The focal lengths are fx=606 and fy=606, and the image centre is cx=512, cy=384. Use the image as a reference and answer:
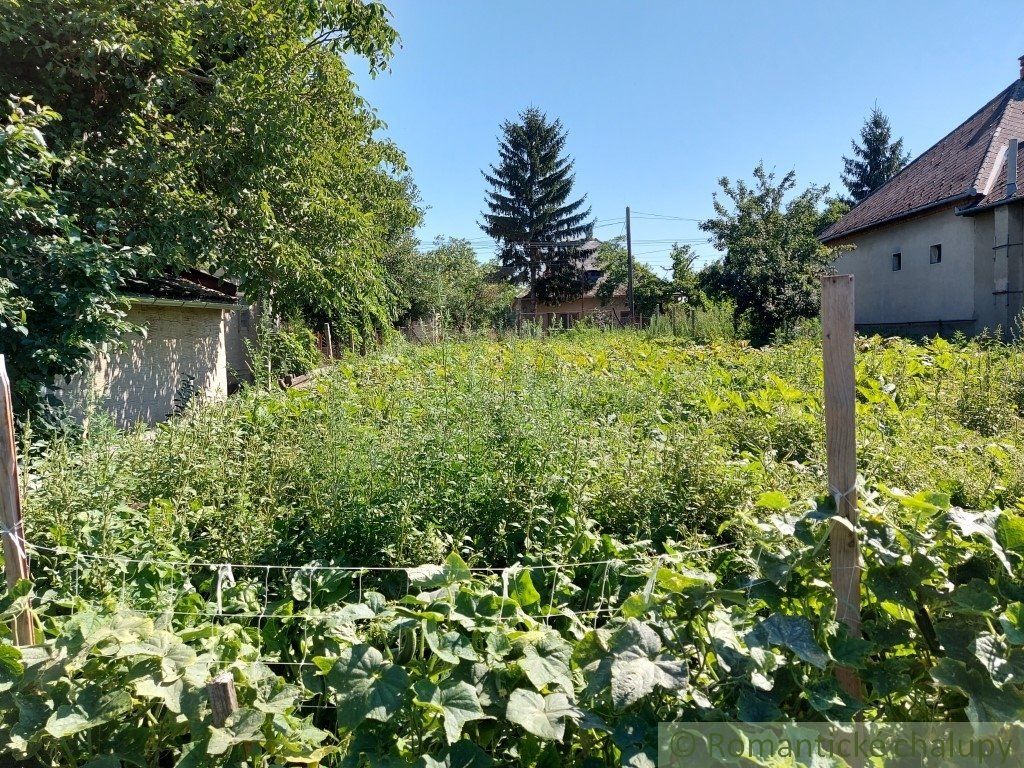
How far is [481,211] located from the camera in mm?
37562

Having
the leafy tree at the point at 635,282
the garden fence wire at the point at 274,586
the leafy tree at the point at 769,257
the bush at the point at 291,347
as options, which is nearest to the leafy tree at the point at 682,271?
the leafy tree at the point at 635,282

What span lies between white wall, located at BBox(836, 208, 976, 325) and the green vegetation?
12.1 meters

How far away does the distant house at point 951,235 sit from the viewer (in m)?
13.8

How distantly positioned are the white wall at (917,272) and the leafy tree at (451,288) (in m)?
12.0

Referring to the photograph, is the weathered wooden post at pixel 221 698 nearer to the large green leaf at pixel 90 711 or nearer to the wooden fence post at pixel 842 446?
the large green leaf at pixel 90 711

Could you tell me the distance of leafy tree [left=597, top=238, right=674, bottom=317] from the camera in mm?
26516

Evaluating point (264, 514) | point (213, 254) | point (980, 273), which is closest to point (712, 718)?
point (264, 514)

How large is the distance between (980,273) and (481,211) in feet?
90.9

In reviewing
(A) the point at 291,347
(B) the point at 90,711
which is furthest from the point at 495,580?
(A) the point at 291,347

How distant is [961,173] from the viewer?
616 inches

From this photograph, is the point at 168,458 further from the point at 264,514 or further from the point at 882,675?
the point at 882,675

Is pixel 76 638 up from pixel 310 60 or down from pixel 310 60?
down

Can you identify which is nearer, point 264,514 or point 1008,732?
point 1008,732

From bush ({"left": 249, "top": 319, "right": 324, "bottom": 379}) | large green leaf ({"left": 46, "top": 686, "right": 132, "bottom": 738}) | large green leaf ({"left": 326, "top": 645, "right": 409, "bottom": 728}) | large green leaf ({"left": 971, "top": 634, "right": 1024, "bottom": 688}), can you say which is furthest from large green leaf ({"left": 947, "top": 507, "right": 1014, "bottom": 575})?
bush ({"left": 249, "top": 319, "right": 324, "bottom": 379})
